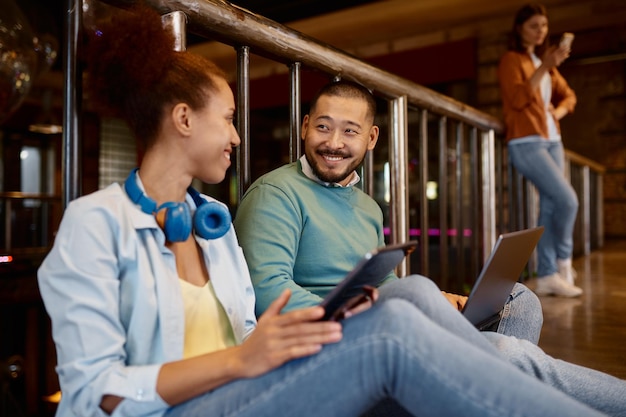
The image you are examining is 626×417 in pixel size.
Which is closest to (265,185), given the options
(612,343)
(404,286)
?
(404,286)

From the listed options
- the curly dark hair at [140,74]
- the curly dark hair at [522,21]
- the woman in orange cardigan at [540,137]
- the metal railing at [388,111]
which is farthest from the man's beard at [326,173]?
the curly dark hair at [522,21]

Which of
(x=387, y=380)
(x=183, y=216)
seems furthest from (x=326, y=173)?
(x=387, y=380)

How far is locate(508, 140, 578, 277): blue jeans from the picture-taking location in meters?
2.91

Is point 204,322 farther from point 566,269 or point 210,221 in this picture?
point 566,269

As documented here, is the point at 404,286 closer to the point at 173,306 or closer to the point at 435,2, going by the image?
the point at 173,306

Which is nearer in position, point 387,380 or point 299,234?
point 387,380

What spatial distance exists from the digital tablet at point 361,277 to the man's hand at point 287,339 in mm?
24

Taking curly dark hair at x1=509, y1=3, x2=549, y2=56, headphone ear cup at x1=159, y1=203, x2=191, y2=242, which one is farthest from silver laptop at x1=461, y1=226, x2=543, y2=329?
curly dark hair at x1=509, y1=3, x2=549, y2=56

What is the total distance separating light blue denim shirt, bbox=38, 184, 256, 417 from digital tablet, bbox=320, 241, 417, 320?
24 cm

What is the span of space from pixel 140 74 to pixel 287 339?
465 mm

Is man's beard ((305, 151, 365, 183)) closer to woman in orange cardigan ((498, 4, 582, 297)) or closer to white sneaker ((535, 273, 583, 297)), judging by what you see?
woman in orange cardigan ((498, 4, 582, 297))

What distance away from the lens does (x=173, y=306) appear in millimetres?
880

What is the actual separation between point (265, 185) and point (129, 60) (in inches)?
17.8

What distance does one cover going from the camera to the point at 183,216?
0.90 meters
